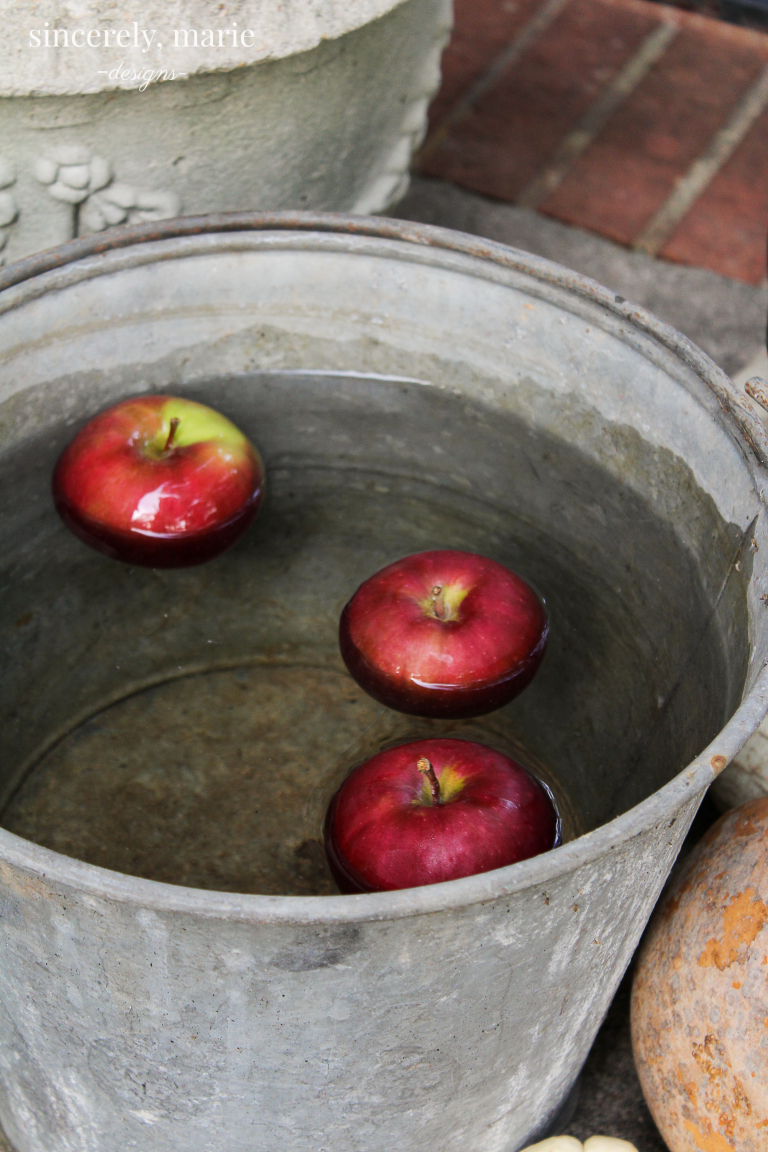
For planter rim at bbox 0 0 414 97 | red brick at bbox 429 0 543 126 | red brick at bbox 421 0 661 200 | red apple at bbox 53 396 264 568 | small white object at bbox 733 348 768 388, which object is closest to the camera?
planter rim at bbox 0 0 414 97

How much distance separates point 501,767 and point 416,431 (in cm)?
52

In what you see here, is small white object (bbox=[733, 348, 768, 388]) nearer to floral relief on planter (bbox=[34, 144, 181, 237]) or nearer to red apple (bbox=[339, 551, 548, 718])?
red apple (bbox=[339, 551, 548, 718])

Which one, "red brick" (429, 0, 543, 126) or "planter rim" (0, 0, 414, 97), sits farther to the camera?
"red brick" (429, 0, 543, 126)

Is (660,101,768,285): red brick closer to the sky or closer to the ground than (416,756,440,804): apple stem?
closer to the ground

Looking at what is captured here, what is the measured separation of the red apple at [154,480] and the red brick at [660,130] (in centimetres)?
119

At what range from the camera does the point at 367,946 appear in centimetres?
72

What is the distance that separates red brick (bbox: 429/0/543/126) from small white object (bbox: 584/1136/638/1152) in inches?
75.3

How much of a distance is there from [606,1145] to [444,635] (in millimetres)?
517

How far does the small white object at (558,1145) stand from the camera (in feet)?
3.55

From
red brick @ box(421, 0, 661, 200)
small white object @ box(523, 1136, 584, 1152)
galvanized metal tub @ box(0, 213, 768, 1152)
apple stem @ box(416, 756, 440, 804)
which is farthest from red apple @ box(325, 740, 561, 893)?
red brick @ box(421, 0, 661, 200)

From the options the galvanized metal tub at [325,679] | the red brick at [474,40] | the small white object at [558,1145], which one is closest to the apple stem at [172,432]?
the galvanized metal tub at [325,679]

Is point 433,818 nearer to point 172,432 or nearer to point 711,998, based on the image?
point 711,998

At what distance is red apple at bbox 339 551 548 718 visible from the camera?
1105mm

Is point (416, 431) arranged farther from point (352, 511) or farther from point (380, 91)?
point (380, 91)
